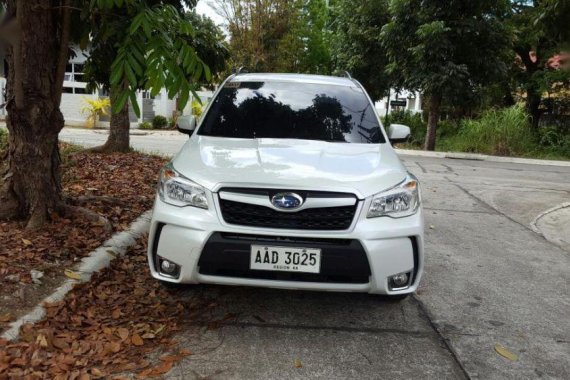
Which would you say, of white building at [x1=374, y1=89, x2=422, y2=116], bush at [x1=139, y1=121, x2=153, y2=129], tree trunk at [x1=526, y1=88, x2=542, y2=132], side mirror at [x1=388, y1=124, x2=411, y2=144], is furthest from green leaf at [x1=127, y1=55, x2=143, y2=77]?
bush at [x1=139, y1=121, x2=153, y2=129]

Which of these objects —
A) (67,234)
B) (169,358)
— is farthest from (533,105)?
(169,358)

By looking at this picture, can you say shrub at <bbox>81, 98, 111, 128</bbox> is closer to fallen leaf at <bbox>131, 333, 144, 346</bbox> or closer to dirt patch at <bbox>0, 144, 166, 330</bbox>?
dirt patch at <bbox>0, 144, 166, 330</bbox>

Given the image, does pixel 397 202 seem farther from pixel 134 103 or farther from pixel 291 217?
pixel 134 103

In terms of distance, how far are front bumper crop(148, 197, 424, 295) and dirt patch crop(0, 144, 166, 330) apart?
1.05 meters

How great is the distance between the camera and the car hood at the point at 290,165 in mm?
3182

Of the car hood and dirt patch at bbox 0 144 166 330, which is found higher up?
the car hood

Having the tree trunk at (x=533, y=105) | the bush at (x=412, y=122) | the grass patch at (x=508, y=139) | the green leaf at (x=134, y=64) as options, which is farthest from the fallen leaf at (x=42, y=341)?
the tree trunk at (x=533, y=105)

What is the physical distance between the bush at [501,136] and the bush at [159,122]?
45.1ft

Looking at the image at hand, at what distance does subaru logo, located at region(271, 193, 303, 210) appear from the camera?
10.2 ft

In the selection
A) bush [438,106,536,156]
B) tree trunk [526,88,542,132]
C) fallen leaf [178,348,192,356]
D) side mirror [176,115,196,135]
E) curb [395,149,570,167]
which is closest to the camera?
fallen leaf [178,348,192,356]

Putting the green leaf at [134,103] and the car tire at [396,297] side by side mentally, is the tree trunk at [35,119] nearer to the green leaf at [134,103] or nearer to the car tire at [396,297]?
the green leaf at [134,103]

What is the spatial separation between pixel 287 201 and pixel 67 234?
234 cm

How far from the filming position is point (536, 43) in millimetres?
20672

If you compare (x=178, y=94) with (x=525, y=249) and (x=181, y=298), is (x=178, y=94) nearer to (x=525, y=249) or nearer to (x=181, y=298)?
(x=181, y=298)
